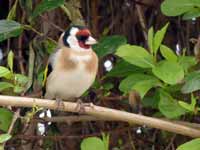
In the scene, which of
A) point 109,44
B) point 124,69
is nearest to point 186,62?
point 124,69

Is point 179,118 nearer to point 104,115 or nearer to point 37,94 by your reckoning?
point 104,115

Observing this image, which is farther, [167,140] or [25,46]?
[25,46]

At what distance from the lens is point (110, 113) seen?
1812mm

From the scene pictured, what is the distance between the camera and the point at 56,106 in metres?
1.83

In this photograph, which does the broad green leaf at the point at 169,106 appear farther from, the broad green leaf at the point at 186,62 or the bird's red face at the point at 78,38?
the bird's red face at the point at 78,38

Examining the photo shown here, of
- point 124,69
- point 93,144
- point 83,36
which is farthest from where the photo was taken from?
point 83,36

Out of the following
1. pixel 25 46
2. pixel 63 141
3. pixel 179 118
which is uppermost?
pixel 25 46

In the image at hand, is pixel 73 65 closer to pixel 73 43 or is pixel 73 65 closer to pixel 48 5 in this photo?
pixel 73 43

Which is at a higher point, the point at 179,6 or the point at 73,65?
the point at 179,6

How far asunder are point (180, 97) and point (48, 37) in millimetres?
502

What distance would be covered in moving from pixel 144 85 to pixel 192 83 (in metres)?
0.12

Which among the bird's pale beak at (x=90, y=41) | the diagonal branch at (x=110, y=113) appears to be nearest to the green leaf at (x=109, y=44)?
the bird's pale beak at (x=90, y=41)

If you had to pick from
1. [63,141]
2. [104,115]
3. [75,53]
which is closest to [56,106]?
[104,115]

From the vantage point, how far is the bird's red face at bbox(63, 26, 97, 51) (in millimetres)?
2213
